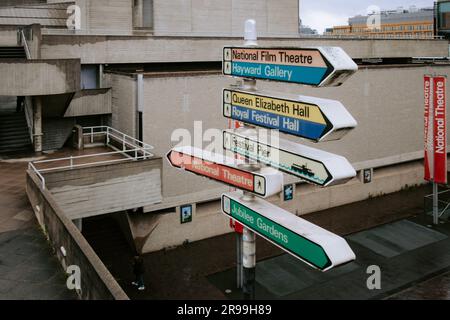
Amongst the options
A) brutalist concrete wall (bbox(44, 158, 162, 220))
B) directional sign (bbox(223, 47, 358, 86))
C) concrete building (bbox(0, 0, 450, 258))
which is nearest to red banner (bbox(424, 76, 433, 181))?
concrete building (bbox(0, 0, 450, 258))

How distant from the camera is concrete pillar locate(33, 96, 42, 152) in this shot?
2192 centimetres

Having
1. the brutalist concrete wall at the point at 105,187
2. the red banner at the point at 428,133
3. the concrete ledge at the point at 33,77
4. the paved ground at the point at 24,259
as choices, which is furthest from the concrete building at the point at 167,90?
the red banner at the point at 428,133

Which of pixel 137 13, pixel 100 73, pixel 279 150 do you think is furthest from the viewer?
pixel 137 13

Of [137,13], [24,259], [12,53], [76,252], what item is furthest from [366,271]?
[137,13]

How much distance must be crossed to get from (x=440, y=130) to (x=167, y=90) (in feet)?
53.9

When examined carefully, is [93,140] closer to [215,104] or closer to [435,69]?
[215,104]

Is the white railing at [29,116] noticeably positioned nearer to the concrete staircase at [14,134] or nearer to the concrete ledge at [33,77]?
the concrete staircase at [14,134]

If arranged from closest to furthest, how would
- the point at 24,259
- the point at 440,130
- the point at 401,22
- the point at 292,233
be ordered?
the point at 292,233, the point at 24,259, the point at 440,130, the point at 401,22

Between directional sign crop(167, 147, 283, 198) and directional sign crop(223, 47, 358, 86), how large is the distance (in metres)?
1.59

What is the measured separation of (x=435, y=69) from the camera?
113 ft

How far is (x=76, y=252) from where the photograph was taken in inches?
419

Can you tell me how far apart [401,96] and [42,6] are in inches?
1021

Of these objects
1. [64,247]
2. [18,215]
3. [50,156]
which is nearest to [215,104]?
[50,156]

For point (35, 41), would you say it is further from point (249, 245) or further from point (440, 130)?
point (440, 130)
